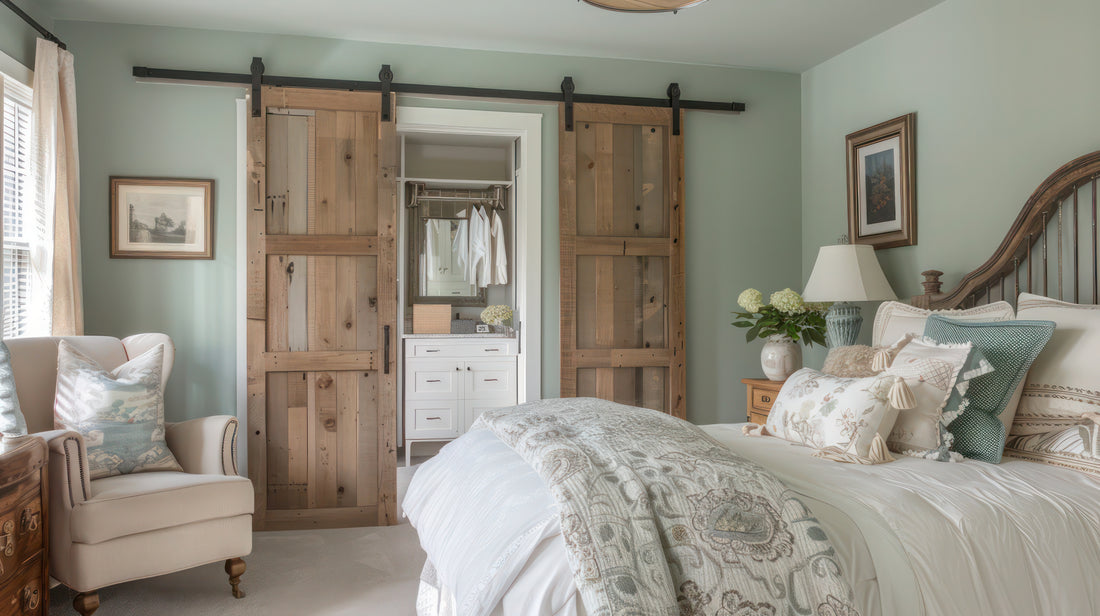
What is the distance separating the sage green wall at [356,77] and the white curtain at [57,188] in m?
0.23

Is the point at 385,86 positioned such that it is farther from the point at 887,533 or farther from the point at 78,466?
the point at 887,533

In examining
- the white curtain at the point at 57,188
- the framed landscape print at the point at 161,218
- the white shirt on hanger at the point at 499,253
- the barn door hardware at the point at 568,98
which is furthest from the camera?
the white shirt on hanger at the point at 499,253

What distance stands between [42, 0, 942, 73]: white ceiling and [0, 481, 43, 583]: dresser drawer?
92.2 inches

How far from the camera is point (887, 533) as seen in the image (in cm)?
161

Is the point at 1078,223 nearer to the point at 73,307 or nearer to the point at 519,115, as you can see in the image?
the point at 519,115

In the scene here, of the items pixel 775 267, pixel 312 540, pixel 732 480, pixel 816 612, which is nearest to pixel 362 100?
pixel 312 540

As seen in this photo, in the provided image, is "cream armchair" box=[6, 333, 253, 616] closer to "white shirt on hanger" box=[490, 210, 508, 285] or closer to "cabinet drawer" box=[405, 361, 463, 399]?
"cabinet drawer" box=[405, 361, 463, 399]

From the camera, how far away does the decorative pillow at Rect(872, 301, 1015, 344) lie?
2541 mm

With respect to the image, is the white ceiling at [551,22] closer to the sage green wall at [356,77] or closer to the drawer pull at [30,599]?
the sage green wall at [356,77]

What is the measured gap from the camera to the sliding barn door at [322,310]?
3.66 m

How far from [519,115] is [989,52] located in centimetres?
229

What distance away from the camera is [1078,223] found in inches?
104

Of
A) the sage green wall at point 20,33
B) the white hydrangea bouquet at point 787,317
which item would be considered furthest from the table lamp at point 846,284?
the sage green wall at point 20,33

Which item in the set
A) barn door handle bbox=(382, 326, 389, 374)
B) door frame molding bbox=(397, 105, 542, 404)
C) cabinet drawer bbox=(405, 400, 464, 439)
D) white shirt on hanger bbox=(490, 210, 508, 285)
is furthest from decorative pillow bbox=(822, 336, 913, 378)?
white shirt on hanger bbox=(490, 210, 508, 285)
